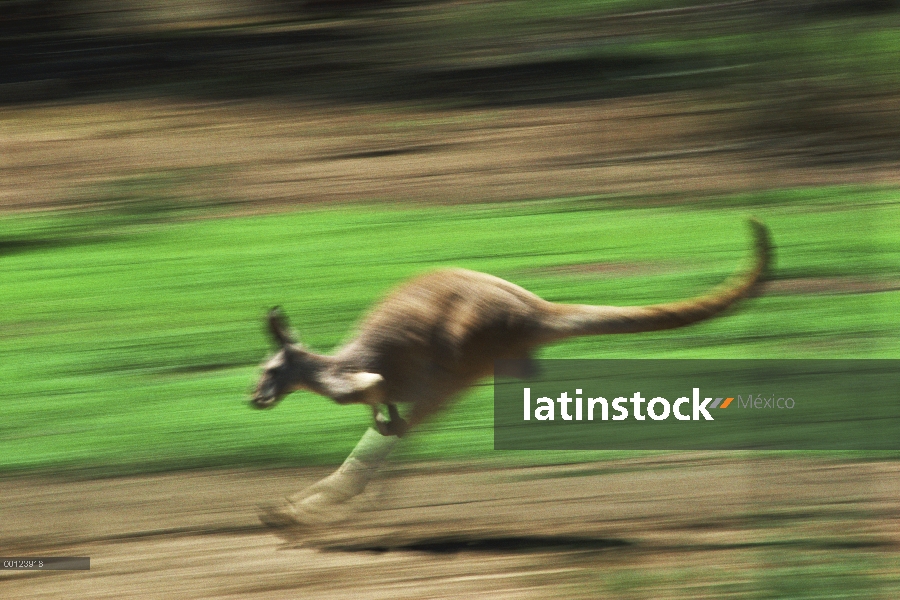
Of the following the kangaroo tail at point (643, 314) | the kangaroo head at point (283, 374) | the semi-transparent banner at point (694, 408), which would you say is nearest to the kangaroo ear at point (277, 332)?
the kangaroo head at point (283, 374)

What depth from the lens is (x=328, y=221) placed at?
7805mm

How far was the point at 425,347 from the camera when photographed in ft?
12.1

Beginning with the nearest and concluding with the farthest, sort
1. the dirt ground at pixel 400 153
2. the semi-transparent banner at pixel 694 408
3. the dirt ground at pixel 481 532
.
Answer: the dirt ground at pixel 481 532
the semi-transparent banner at pixel 694 408
the dirt ground at pixel 400 153

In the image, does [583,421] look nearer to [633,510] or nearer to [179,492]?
[633,510]

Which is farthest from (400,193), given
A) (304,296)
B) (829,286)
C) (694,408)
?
(694,408)

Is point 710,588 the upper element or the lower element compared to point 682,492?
lower

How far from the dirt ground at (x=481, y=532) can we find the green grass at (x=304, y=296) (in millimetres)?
244

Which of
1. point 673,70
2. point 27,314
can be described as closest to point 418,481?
point 27,314

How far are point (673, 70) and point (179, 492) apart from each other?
23.1 feet

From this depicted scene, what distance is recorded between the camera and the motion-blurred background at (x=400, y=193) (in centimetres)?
462

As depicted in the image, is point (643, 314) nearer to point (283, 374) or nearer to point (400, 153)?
point (283, 374)

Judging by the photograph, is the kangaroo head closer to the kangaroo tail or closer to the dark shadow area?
the kangaroo tail

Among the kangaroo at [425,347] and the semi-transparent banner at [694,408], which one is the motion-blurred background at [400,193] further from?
the kangaroo at [425,347]

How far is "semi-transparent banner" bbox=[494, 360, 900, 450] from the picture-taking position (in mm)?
4477
